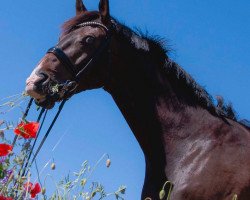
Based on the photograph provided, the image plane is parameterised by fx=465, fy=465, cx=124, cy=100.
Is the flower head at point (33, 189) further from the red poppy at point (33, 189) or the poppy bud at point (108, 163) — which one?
the poppy bud at point (108, 163)

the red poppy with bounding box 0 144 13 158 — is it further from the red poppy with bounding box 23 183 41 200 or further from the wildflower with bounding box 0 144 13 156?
the red poppy with bounding box 23 183 41 200

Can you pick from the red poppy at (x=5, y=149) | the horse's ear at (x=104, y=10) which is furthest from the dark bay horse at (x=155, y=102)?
the red poppy at (x=5, y=149)

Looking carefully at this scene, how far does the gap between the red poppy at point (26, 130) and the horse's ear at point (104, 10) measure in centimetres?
285

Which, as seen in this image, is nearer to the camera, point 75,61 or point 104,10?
point 75,61

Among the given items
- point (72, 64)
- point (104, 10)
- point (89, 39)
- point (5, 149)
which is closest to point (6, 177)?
point (5, 149)

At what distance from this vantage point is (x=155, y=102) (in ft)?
18.1

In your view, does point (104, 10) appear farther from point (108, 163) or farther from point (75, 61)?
point (108, 163)

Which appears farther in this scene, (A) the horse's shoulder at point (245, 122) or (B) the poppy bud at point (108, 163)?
(A) the horse's shoulder at point (245, 122)

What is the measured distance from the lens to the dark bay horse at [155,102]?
491 centimetres

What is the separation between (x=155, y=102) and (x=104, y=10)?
142cm

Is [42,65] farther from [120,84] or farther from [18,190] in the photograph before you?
[18,190]

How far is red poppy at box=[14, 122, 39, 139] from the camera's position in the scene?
3256 mm

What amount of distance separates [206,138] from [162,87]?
840 mm

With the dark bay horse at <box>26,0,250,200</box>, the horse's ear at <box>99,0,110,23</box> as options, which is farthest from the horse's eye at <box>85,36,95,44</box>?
the horse's ear at <box>99,0,110,23</box>
